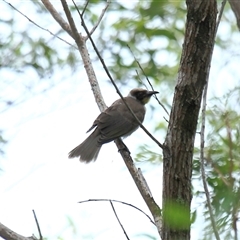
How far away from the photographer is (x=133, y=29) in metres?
5.86

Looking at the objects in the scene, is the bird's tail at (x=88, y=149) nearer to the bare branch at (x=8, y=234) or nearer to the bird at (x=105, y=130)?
the bird at (x=105, y=130)

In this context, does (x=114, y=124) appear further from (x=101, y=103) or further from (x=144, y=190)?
(x=144, y=190)

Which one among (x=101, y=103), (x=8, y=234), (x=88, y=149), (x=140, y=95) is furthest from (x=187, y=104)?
(x=140, y=95)

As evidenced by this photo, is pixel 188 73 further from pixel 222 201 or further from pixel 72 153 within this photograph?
pixel 72 153

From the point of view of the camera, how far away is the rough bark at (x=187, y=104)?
8.13 ft

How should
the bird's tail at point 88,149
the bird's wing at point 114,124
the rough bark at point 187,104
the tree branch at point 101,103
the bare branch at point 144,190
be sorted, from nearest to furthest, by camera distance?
the rough bark at point 187,104 < the bare branch at point 144,190 < the tree branch at point 101,103 < the bird's wing at point 114,124 < the bird's tail at point 88,149

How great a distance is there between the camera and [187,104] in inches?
102

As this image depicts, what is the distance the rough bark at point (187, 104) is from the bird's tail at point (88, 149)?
3.04 metres

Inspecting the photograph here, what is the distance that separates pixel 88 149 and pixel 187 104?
3240 millimetres

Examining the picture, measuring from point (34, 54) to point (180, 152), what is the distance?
3875 mm

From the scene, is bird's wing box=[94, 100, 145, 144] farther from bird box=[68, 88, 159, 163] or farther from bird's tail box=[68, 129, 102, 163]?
bird's tail box=[68, 129, 102, 163]

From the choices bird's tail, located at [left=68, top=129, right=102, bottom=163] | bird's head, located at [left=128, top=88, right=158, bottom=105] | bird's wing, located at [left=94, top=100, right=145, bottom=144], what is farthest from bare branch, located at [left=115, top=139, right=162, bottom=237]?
bird's head, located at [left=128, top=88, right=158, bottom=105]

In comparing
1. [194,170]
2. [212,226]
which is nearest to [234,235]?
[212,226]

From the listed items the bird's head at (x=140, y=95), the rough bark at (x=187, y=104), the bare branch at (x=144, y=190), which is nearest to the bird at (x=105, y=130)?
the bird's head at (x=140, y=95)
